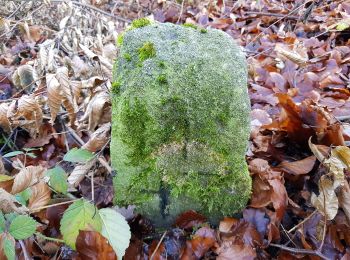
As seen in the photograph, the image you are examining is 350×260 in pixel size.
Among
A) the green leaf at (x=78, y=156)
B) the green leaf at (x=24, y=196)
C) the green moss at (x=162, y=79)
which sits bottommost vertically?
the green leaf at (x=24, y=196)

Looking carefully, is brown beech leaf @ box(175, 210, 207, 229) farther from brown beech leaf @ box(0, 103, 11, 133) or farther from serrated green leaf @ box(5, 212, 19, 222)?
brown beech leaf @ box(0, 103, 11, 133)

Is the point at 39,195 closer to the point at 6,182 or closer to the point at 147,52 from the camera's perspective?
the point at 6,182

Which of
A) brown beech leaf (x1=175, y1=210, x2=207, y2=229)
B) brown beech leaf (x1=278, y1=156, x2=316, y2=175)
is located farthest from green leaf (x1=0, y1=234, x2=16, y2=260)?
brown beech leaf (x1=278, y1=156, x2=316, y2=175)

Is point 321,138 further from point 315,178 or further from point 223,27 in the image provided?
point 223,27

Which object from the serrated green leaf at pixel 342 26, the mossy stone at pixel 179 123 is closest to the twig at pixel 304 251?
the mossy stone at pixel 179 123

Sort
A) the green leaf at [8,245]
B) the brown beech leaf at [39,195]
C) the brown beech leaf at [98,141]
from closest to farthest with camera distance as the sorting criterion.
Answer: the green leaf at [8,245], the brown beech leaf at [39,195], the brown beech leaf at [98,141]

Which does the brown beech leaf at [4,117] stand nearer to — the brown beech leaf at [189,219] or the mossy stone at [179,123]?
the mossy stone at [179,123]

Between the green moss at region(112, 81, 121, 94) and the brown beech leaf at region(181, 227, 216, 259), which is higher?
the green moss at region(112, 81, 121, 94)
